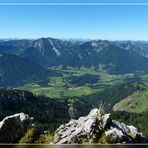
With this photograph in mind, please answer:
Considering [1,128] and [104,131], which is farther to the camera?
[1,128]

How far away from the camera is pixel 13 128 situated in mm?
10328

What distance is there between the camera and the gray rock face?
9.83 m

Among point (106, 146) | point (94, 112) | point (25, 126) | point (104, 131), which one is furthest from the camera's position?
point (25, 126)

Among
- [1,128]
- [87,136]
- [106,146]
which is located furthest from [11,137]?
[106,146]

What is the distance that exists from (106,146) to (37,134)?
22.2 ft

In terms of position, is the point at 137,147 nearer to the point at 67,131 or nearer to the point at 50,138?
the point at 50,138

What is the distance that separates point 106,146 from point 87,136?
18.7 feet

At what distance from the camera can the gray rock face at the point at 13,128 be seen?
983 cm

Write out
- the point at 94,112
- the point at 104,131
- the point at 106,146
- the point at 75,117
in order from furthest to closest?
the point at 75,117, the point at 94,112, the point at 104,131, the point at 106,146

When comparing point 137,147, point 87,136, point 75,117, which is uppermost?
point 137,147

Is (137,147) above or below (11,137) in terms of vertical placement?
above

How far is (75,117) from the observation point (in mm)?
14078

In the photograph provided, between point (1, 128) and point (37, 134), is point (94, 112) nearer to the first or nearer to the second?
point (37, 134)

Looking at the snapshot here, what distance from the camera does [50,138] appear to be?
9.94m
